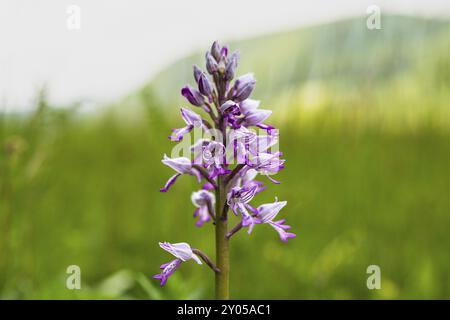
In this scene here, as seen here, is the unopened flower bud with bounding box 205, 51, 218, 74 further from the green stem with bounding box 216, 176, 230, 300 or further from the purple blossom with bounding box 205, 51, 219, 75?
the green stem with bounding box 216, 176, 230, 300

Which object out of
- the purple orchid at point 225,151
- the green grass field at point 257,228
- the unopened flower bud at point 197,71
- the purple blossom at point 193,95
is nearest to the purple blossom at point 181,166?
the purple orchid at point 225,151

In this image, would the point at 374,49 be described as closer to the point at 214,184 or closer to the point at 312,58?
the point at 312,58

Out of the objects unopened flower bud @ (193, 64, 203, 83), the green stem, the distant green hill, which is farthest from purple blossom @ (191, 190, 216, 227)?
the distant green hill

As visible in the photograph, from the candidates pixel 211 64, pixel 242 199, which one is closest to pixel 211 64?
pixel 211 64

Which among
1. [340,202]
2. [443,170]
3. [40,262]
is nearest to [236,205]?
[40,262]

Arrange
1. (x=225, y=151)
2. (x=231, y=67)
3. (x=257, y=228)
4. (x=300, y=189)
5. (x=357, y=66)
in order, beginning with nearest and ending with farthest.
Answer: (x=225, y=151) → (x=231, y=67) → (x=257, y=228) → (x=357, y=66) → (x=300, y=189)

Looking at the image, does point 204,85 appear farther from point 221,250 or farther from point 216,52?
point 221,250
